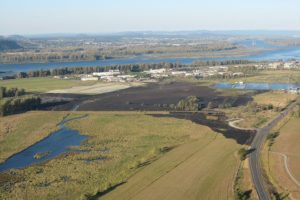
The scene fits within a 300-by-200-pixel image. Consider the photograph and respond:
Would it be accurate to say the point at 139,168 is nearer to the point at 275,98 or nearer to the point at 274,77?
the point at 275,98

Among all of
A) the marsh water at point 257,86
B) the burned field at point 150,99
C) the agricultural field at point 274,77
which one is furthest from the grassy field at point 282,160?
the agricultural field at point 274,77

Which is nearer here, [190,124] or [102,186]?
[102,186]

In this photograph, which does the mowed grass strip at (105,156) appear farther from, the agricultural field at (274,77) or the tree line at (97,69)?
the tree line at (97,69)

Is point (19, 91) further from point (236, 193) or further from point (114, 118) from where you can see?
point (236, 193)

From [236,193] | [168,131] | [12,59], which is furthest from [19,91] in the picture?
[12,59]

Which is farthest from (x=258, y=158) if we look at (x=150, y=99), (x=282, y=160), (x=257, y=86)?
(x=257, y=86)

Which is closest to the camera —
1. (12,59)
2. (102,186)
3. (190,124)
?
(102,186)

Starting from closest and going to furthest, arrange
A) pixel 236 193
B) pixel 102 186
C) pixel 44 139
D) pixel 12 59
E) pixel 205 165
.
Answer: pixel 236 193
pixel 102 186
pixel 205 165
pixel 44 139
pixel 12 59
